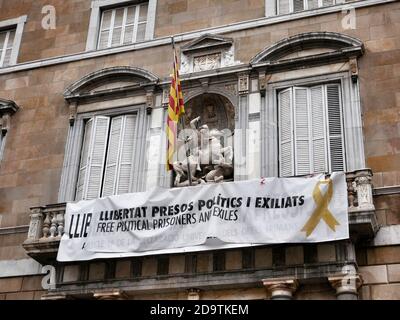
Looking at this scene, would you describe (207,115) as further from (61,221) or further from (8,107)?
(8,107)

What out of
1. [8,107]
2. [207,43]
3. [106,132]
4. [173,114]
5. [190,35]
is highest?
[190,35]

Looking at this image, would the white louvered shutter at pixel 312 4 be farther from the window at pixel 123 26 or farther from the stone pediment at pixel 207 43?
the window at pixel 123 26

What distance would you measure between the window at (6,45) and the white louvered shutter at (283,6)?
9.40 metres

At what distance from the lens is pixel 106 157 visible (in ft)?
64.9

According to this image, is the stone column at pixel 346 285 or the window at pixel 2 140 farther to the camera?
the window at pixel 2 140

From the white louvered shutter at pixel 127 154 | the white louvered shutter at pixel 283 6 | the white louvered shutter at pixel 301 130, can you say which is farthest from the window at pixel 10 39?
the white louvered shutter at pixel 301 130

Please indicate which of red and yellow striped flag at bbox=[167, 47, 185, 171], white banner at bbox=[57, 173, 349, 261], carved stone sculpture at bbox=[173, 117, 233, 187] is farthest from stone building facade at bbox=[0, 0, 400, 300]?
red and yellow striped flag at bbox=[167, 47, 185, 171]

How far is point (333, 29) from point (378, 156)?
4290 millimetres

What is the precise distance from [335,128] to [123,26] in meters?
8.47

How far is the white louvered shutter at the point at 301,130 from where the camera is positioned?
17594mm

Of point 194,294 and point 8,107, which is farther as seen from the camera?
point 8,107

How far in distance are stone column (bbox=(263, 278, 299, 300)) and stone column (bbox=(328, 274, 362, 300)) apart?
870 millimetres

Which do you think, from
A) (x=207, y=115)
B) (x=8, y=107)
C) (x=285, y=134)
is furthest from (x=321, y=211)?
(x=8, y=107)
